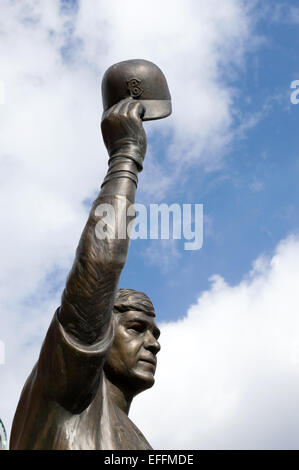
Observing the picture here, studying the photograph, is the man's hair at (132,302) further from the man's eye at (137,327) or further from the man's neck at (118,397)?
the man's neck at (118,397)

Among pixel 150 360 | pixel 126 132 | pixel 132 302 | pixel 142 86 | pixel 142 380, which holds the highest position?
pixel 142 86

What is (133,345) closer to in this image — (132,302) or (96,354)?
(132,302)

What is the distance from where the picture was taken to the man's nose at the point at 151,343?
502 centimetres

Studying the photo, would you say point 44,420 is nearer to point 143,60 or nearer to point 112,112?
point 112,112

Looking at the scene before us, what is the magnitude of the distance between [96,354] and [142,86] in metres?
1.94

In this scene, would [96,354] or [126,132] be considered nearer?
[96,354]

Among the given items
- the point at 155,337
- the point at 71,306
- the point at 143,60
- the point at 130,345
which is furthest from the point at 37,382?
the point at 143,60

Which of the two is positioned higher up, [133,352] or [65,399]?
[133,352]

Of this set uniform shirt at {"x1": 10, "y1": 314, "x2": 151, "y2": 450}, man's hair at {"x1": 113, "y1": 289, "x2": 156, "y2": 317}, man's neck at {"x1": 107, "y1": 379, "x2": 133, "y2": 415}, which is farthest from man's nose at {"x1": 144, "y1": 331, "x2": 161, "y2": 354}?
uniform shirt at {"x1": 10, "y1": 314, "x2": 151, "y2": 450}

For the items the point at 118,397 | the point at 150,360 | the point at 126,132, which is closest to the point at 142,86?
the point at 126,132

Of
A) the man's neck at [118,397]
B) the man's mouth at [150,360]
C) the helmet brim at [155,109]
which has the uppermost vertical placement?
the helmet brim at [155,109]

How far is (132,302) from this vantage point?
514cm

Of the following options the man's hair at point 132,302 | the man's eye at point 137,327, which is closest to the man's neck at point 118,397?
the man's eye at point 137,327

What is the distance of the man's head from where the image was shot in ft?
15.9
